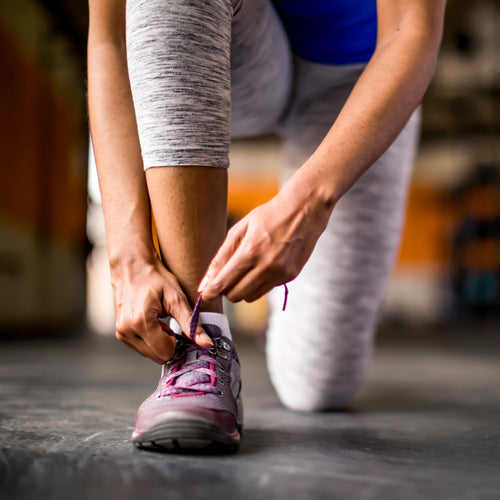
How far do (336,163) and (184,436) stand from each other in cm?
37

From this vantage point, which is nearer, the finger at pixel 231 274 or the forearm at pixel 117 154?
the finger at pixel 231 274

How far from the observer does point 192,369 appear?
702 millimetres

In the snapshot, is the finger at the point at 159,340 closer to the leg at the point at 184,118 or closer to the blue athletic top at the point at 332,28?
the leg at the point at 184,118

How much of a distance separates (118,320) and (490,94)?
9.09 m

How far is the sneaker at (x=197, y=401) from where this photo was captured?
0.63 m

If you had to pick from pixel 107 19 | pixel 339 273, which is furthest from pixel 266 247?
pixel 339 273

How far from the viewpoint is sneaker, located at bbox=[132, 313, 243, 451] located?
0.63 metres

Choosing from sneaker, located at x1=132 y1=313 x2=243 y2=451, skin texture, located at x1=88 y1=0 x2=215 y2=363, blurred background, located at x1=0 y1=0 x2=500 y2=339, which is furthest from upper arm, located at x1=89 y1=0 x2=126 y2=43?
blurred background, located at x1=0 y1=0 x2=500 y2=339

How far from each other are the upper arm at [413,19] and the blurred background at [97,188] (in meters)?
1.66

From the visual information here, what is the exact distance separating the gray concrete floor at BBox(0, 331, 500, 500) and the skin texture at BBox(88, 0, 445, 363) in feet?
0.54

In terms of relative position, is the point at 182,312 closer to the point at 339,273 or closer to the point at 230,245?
the point at 230,245

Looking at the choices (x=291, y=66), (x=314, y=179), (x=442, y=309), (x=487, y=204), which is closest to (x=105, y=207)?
(x=314, y=179)

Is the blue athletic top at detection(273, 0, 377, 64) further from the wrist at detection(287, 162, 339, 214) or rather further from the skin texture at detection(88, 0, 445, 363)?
the wrist at detection(287, 162, 339, 214)

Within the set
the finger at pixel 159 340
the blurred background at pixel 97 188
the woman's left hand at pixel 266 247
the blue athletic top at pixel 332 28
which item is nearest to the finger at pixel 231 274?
the woman's left hand at pixel 266 247
